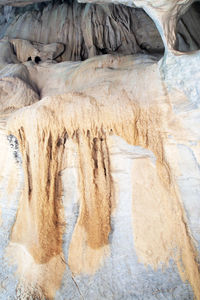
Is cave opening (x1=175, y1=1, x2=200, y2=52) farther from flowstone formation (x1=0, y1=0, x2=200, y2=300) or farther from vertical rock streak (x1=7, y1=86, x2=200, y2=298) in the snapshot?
vertical rock streak (x1=7, y1=86, x2=200, y2=298)

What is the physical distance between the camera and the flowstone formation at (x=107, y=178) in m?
2.42

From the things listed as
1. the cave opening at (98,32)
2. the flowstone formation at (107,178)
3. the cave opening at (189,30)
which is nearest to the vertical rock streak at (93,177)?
the flowstone formation at (107,178)

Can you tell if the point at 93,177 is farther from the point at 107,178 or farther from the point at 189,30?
the point at 189,30

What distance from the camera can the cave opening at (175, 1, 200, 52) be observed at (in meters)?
3.57

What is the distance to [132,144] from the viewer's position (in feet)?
8.20

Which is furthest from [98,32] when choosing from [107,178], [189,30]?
[107,178]

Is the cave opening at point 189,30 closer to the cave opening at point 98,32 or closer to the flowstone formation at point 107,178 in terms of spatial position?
the cave opening at point 98,32

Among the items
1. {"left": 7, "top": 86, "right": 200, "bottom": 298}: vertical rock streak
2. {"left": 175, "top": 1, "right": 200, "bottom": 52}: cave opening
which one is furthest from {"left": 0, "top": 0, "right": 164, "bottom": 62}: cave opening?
{"left": 7, "top": 86, "right": 200, "bottom": 298}: vertical rock streak

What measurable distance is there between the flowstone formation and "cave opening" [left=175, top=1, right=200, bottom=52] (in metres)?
1.00

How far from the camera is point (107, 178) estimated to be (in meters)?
2.73

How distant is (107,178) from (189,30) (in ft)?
7.90

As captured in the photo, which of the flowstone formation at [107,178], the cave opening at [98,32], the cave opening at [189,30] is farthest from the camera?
the cave opening at [98,32]

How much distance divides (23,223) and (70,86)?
1562mm

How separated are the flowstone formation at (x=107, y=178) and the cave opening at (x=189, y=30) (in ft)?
3.29
